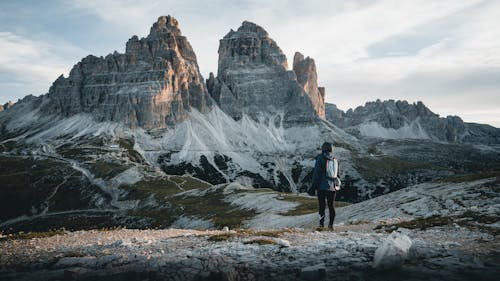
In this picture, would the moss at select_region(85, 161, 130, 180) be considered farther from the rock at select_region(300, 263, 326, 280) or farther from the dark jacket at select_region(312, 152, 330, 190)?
the rock at select_region(300, 263, 326, 280)

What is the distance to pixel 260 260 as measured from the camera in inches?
420

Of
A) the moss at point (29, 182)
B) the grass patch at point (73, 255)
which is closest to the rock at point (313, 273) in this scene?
the grass patch at point (73, 255)

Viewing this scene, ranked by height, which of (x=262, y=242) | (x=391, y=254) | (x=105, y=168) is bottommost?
(x=105, y=168)

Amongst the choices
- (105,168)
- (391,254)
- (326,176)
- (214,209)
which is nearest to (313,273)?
(391,254)

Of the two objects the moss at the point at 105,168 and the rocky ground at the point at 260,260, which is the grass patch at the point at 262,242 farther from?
the moss at the point at 105,168

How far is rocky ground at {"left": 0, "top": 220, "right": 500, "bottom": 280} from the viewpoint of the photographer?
9203 mm

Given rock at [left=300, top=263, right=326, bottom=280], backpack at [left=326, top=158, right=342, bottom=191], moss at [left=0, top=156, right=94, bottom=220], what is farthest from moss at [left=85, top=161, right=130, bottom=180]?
rock at [left=300, top=263, right=326, bottom=280]

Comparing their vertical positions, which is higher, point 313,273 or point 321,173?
point 321,173

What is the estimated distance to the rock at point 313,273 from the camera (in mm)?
8940

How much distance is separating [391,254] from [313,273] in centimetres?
232

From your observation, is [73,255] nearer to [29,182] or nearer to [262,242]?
[262,242]

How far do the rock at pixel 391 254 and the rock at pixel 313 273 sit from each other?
60.7 inches

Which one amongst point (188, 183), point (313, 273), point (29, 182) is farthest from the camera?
point (188, 183)

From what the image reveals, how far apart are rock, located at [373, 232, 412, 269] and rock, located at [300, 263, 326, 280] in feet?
5.06
